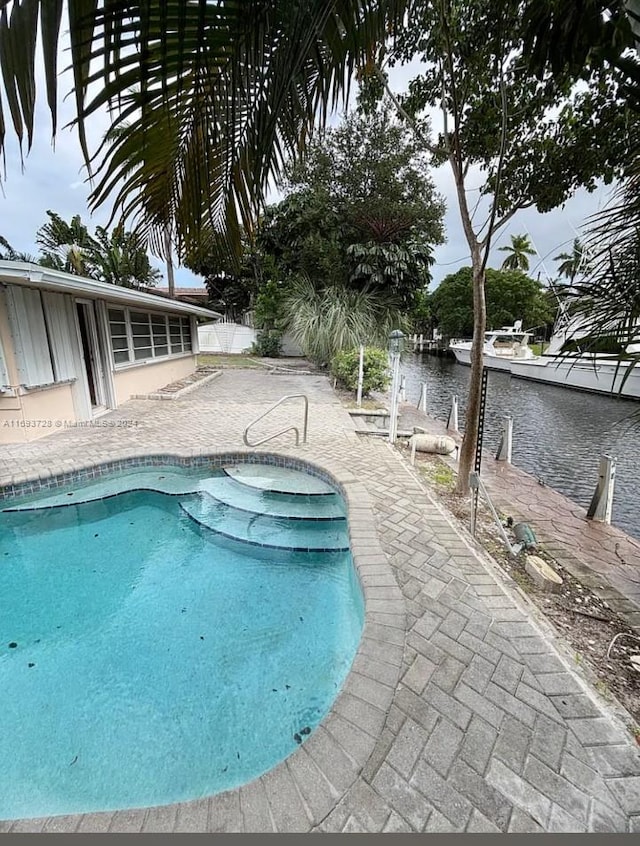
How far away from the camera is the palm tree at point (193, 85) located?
75 cm

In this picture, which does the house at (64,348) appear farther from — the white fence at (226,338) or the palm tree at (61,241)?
the palm tree at (61,241)

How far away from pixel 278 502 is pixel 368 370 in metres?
6.10

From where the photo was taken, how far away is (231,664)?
2594 millimetres

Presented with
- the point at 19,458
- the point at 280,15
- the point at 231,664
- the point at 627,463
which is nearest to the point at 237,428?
the point at 19,458

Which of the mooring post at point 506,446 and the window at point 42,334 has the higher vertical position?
the window at point 42,334

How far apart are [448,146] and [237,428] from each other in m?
5.03

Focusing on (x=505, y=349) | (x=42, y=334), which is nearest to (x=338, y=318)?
(x=42, y=334)

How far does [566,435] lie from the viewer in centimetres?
992

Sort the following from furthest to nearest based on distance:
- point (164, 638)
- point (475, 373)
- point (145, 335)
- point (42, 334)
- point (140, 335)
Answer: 1. point (145, 335)
2. point (140, 335)
3. point (42, 334)
4. point (475, 373)
5. point (164, 638)

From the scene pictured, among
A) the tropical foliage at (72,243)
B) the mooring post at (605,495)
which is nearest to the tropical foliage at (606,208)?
the mooring post at (605,495)

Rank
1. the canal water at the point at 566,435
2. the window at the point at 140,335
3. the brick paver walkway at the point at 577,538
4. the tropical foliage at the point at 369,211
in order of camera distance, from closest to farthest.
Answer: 1. the brick paver walkway at the point at 577,538
2. the canal water at the point at 566,435
3. the window at the point at 140,335
4. the tropical foliage at the point at 369,211

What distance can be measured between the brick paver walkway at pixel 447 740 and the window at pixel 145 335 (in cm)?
772

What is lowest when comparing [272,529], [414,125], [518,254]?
[272,529]

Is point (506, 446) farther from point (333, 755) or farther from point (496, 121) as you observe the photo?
point (333, 755)
